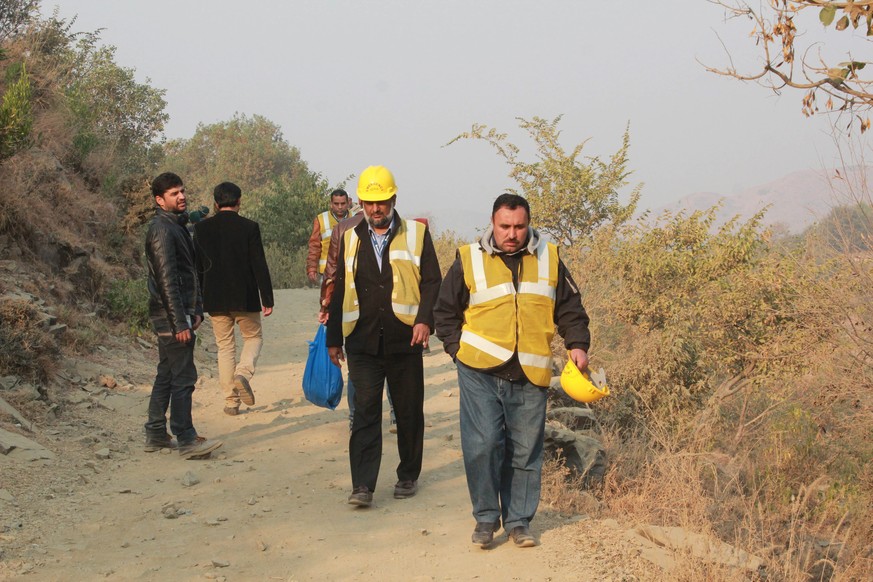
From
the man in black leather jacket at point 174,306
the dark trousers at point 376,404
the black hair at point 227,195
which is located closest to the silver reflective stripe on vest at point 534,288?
the dark trousers at point 376,404

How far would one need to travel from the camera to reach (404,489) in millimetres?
6691

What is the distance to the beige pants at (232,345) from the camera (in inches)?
346

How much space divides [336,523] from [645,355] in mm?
5078

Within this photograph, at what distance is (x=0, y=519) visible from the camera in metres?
5.99

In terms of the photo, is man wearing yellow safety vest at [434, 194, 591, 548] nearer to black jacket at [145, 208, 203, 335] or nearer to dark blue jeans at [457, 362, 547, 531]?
dark blue jeans at [457, 362, 547, 531]

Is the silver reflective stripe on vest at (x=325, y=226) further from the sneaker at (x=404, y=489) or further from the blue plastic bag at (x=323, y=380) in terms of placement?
the sneaker at (x=404, y=489)

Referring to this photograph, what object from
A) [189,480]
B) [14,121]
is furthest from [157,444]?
[14,121]

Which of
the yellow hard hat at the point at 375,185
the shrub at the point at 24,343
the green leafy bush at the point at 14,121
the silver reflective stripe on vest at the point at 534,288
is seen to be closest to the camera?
the silver reflective stripe on vest at the point at 534,288

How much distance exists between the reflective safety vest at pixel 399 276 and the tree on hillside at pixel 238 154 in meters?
39.7

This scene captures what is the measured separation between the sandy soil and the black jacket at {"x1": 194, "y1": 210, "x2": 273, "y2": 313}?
1.23m

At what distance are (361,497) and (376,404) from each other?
25.0 inches

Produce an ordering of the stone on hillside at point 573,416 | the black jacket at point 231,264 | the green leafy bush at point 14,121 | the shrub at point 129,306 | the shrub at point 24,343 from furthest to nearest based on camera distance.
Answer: the shrub at point 129,306
the green leafy bush at point 14,121
the stone on hillside at point 573,416
the shrub at point 24,343
the black jacket at point 231,264

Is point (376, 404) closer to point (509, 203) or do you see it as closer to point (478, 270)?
point (478, 270)

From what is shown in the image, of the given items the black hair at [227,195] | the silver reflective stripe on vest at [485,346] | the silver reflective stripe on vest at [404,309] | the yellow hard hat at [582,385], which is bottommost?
the yellow hard hat at [582,385]
